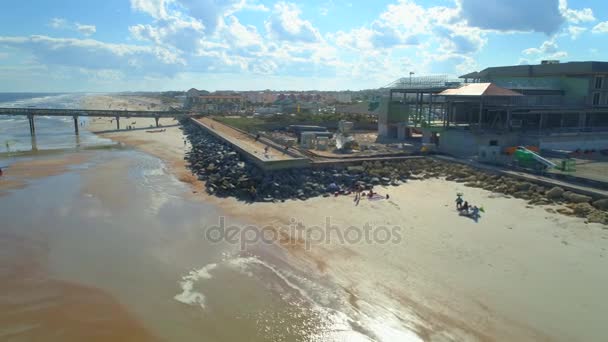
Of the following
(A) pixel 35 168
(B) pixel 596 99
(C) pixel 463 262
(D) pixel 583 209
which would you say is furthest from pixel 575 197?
(A) pixel 35 168

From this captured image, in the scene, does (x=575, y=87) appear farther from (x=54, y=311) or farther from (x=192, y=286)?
(x=54, y=311)

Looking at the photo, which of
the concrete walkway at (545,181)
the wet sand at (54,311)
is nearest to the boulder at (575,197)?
the concrete walkway at (545,181)

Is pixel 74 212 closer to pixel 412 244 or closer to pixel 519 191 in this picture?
pixel 412 244

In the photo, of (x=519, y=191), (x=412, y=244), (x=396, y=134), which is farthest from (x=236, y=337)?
(x=396, y=134)

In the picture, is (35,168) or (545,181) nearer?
(545,181)

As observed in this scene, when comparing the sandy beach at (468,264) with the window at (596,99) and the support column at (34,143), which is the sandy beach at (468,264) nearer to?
the window at (596,99)

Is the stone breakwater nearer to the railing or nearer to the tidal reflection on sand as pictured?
the tidal reflection on sand
